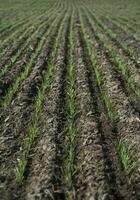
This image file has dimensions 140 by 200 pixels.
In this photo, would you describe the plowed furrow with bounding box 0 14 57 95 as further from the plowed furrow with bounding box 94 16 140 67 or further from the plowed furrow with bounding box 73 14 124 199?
the plowed furrow with bounding box 94 16 140 67

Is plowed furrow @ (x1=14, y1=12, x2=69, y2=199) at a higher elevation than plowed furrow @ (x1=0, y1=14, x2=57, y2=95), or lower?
higher

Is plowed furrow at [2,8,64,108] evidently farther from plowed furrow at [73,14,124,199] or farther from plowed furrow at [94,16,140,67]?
plowed furrow at [94,16,140,67]

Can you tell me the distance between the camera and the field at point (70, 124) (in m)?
6.17

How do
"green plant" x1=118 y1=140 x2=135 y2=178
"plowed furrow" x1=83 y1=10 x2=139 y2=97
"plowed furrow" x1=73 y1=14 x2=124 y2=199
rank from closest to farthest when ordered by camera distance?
"plowed furrow" x1=73 y1=14 x2=124 y2=199 → "green plant" x1=118 y1=140 x2=135 y2=178 → "plowed furrow" x1=83 y1=10 x2=139 y2=97

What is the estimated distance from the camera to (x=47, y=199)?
5.75 metres

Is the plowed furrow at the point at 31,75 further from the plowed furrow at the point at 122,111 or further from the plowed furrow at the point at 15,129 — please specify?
the plowed furrow at the point at 122,111

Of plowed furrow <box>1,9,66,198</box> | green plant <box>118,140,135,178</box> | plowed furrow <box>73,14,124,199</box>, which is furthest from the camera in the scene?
plowed furrow <box>1,9,66,198</box>

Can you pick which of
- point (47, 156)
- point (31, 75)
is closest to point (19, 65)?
point (31, 75)

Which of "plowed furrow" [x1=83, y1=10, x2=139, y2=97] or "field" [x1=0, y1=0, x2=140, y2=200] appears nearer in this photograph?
"field" [x1=0, y1=0, x2=140, y2=200]

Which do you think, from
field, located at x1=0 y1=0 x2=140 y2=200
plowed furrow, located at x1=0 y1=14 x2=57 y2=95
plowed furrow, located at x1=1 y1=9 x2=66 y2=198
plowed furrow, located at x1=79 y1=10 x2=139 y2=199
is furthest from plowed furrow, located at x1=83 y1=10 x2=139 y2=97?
plowed furrow, located at x1=0 y1=14 x2=57 y2=95

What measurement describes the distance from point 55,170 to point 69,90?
4.40 meters

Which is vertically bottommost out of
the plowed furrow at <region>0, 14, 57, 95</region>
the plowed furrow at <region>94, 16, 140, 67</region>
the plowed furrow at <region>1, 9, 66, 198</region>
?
the plowed furrow at <region>94, 16, 140, 67</region>

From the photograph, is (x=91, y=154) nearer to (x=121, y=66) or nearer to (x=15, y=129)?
(x=15, y=129)

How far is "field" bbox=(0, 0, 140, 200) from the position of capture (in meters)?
6.17
